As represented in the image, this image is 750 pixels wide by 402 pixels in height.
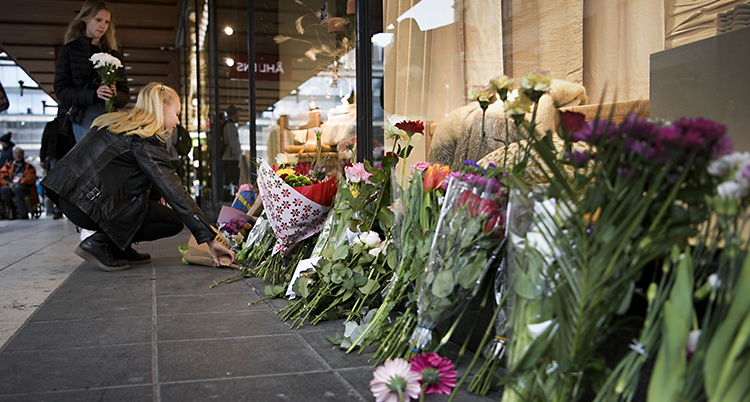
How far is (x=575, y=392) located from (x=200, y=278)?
2894mm

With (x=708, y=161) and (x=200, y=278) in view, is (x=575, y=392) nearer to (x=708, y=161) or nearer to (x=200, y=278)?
(x=708, y=161)

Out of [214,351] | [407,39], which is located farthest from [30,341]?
[407,39]

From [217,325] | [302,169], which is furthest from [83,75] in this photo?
[217,325]

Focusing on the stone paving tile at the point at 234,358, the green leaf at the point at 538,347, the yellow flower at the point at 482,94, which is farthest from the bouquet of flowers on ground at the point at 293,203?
the green leaf at the point at 538,347

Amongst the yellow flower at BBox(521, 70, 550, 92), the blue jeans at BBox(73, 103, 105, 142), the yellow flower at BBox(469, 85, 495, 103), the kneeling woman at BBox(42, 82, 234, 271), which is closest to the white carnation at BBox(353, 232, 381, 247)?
the yellow flower at BBox(469, 85, 495, 103)

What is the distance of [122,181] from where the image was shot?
154 inches

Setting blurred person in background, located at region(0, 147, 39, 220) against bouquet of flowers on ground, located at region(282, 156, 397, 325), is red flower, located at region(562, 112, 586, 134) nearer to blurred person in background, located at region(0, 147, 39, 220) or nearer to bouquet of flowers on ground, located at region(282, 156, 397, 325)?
bouquet of flowers on ground, located at region(282, 156, 397, 325)

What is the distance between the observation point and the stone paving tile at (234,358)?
6.12 ft

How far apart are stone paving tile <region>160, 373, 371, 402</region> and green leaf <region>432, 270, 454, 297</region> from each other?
333 mm

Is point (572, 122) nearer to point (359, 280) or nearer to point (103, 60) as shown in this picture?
point (359, 280)

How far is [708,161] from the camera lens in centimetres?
107

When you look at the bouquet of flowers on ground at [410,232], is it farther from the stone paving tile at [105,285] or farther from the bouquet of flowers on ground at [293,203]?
the stone paving tile at [105,285]

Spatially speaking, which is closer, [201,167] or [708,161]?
[708,161]

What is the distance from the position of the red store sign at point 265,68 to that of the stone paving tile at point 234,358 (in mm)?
3042
